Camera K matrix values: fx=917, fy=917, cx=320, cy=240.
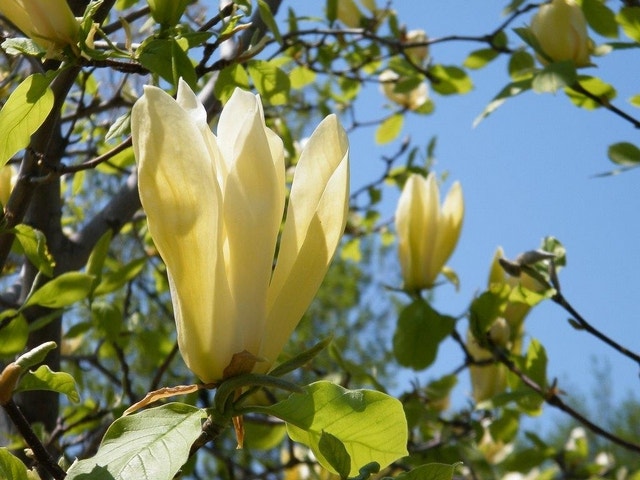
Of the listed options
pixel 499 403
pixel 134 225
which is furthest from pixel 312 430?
pixel 134 225

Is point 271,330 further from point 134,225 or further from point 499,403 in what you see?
point 134,225

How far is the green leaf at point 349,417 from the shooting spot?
69 cm

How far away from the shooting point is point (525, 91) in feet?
4.84

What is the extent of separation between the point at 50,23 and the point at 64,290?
35 centimetres

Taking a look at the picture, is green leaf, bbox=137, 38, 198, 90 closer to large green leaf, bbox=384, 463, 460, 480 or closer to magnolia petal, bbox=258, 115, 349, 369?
magnolia petal, bbox=258, 115, 349, 369

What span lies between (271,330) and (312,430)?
0.10 m

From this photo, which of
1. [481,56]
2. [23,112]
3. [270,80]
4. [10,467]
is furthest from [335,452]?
[481,56]

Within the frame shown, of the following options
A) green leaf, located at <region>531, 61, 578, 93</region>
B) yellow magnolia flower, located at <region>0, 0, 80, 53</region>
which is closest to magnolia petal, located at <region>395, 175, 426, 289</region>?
green leaf, located at <region>531, 61, 578, 93</region>

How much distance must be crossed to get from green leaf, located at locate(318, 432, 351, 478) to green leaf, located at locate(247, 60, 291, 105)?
81 cm

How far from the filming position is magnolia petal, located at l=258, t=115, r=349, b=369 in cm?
74

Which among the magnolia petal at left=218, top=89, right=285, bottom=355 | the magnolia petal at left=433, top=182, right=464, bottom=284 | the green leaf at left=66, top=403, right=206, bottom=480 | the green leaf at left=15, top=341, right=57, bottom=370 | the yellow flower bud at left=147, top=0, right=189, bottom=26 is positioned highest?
the yellow flower bud at left=147, top=0, right=189, bottom=26

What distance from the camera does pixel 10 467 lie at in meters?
0.70

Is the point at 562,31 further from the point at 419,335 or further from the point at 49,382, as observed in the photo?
the point at 49,382

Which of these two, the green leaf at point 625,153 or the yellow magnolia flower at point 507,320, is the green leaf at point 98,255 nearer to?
the yellow magnolia flower at point 507,320
